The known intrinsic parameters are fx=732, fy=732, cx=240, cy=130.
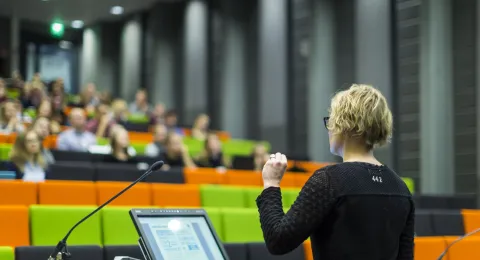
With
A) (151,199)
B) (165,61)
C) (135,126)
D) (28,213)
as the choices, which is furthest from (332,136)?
(165,61)

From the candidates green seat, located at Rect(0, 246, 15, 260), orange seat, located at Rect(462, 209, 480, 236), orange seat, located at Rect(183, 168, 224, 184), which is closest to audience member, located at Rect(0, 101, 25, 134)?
orange seat, located at Rect(183, 168, 224, 184)

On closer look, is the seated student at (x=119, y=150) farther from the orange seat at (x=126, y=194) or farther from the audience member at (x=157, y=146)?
the orange seat at (x=126, y=194)

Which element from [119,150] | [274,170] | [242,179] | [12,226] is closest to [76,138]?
[119,150]

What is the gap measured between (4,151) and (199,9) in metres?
8.57

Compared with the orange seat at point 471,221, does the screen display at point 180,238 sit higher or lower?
higher

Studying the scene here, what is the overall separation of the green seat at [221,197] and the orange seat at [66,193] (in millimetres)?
929

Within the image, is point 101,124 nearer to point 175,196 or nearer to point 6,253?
point 175,196

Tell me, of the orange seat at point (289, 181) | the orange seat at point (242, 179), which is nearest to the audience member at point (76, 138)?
the orange seat at point (242, 179)

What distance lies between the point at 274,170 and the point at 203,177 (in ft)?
16.6

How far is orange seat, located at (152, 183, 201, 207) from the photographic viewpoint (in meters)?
5.32

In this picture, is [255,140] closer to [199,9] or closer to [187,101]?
[187,101]

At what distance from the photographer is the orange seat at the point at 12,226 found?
376 cm

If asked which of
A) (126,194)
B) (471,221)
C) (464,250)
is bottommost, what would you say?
(471,221)

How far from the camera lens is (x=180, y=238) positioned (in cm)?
252
